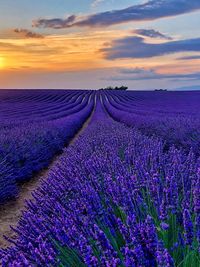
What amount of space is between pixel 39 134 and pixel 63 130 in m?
2.50

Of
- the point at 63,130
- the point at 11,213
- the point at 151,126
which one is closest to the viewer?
the point at 11,213

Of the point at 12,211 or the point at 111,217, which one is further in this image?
the point at 12,211

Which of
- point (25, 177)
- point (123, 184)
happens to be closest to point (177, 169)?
point (123, 184)

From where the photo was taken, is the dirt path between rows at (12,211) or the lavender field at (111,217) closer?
the lavender field at (111,217)

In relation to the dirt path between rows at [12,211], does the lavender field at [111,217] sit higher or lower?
higher

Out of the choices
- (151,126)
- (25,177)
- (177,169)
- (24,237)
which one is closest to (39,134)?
(25,177)

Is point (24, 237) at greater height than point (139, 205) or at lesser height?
lesser

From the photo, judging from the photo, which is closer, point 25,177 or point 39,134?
point 25,177

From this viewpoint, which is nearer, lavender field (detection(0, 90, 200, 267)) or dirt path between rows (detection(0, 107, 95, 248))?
lavender field (detection(0, 90, 200, 267))

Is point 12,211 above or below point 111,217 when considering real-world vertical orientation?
below

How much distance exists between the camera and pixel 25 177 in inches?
243

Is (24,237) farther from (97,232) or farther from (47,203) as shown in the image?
(97,232)

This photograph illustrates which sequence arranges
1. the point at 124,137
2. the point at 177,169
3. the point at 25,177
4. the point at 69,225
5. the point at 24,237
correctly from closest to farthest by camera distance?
the point at 69,225
the point at 24,237
the point at 177,169
the point at 124,137
the point at 25,177

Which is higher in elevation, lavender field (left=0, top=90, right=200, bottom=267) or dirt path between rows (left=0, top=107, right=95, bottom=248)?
lavender field (left=0, top=90, right=200, bottom=267)
